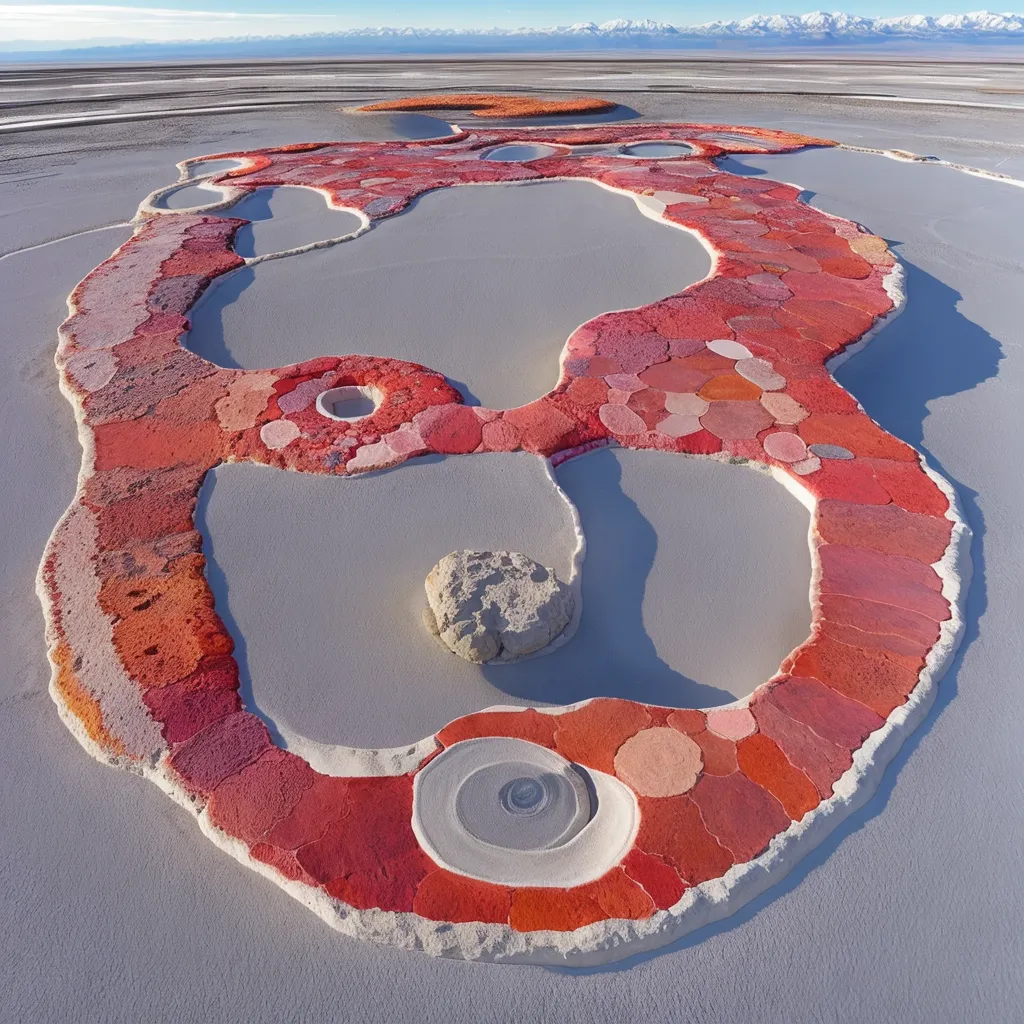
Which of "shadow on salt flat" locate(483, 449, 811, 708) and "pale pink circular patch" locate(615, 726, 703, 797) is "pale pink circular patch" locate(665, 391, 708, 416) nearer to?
"shadow on salt flat" locate(483, 449, 811, 708)

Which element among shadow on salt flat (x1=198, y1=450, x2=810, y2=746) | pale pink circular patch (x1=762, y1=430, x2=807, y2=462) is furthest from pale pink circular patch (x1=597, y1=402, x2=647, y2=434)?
pale pink circular patch (x1=762, y1=430, x2=807, y2=462)

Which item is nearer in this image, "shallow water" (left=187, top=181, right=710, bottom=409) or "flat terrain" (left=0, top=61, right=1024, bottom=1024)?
"flat terrain" (left=0, top=61, right=1024, bottom=1024)

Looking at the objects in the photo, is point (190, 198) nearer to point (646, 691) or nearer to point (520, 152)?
point (520, 152)

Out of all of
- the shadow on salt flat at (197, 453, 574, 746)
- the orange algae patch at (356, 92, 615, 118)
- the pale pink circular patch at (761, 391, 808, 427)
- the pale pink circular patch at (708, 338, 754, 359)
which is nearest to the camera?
the shadow on salt flat at (197, 453, 574, 746)

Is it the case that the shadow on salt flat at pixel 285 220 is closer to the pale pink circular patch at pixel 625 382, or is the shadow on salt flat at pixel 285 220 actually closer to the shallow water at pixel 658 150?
the pale pink circular patch at pixel 625 382

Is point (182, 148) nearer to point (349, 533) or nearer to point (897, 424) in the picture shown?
point (349, 533)

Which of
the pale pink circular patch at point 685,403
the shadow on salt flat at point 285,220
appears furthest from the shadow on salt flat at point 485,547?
the shadow on salt flat at point 285,220
